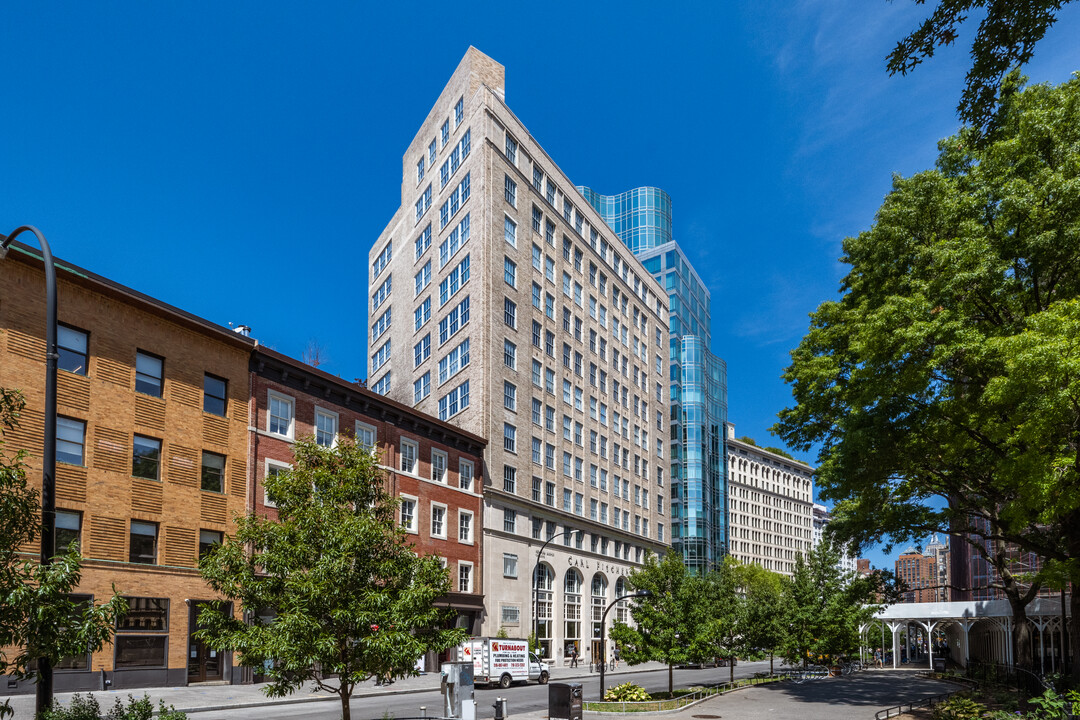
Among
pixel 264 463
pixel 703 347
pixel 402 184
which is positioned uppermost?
pixel 402 184

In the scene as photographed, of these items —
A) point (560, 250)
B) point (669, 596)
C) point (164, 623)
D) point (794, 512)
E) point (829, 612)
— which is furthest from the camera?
point (794, 512)

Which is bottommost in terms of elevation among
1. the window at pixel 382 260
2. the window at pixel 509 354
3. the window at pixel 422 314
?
the window at pixel 509 354

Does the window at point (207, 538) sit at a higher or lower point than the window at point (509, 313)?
lower

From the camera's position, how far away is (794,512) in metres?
196

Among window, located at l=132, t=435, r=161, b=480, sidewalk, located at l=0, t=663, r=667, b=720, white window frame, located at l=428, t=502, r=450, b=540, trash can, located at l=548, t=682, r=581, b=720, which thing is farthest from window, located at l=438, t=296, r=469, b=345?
trash can, located at l=548, t=682, r=581, b=720

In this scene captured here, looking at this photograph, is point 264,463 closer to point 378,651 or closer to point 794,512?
point 378,651

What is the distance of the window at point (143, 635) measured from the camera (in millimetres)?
33844

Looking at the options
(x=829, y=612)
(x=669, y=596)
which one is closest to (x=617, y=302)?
(x=829, y=612)

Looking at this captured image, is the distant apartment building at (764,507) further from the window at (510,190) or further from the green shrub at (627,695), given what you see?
the green shrub at (627,695)

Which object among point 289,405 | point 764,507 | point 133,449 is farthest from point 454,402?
A: point 764,507

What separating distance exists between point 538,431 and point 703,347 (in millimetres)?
49789

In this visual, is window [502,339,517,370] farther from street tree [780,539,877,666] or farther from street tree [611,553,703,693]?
street tree [611,553,703,693]

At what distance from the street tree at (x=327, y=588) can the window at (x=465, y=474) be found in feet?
128

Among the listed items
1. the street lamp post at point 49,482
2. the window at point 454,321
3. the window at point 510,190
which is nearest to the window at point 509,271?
the window at point 454,321
